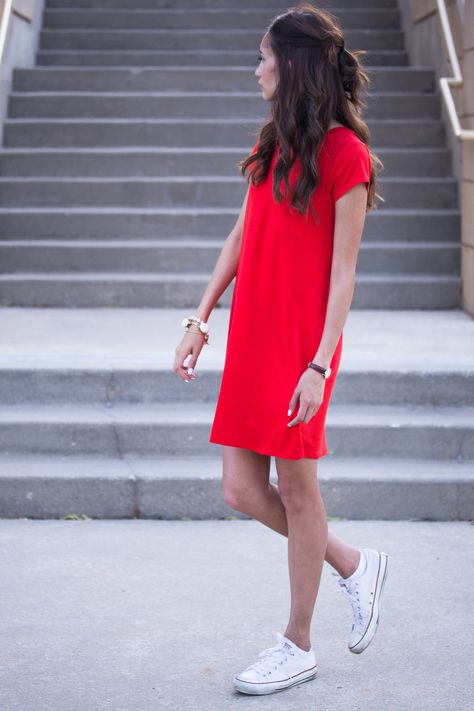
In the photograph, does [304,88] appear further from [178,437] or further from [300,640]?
[178,437]

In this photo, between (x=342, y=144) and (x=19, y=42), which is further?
(x=19, y=42)

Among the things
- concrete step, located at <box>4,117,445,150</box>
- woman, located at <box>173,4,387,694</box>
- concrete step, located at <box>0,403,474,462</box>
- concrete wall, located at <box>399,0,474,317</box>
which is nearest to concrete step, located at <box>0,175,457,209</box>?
concrete wall, located at <box>399,0,474,317</box>

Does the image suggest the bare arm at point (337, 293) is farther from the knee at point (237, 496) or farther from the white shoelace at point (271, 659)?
the white shoelace at point (271, 659)

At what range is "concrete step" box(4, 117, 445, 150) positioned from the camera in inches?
315

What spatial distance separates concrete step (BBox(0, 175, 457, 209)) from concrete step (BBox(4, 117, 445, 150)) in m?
0.48

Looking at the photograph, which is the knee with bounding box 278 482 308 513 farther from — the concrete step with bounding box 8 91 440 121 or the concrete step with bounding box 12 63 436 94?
the concrete step with bounding box 12 63 436 94

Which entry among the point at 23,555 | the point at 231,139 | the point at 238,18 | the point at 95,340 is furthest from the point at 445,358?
the point at 238,18

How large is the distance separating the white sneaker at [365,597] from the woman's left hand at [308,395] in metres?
0.63

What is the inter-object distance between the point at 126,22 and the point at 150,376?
17.6 feet

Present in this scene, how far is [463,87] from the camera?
22.0 ft

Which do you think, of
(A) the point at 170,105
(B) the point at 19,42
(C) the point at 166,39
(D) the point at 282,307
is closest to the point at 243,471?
(D) the point at 282,307

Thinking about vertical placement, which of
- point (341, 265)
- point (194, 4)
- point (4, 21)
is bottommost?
point (341, 265)

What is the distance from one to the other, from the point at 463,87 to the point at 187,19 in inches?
138

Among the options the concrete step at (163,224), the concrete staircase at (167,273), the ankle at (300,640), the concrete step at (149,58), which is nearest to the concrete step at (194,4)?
the concrete staircase at (167,273)
